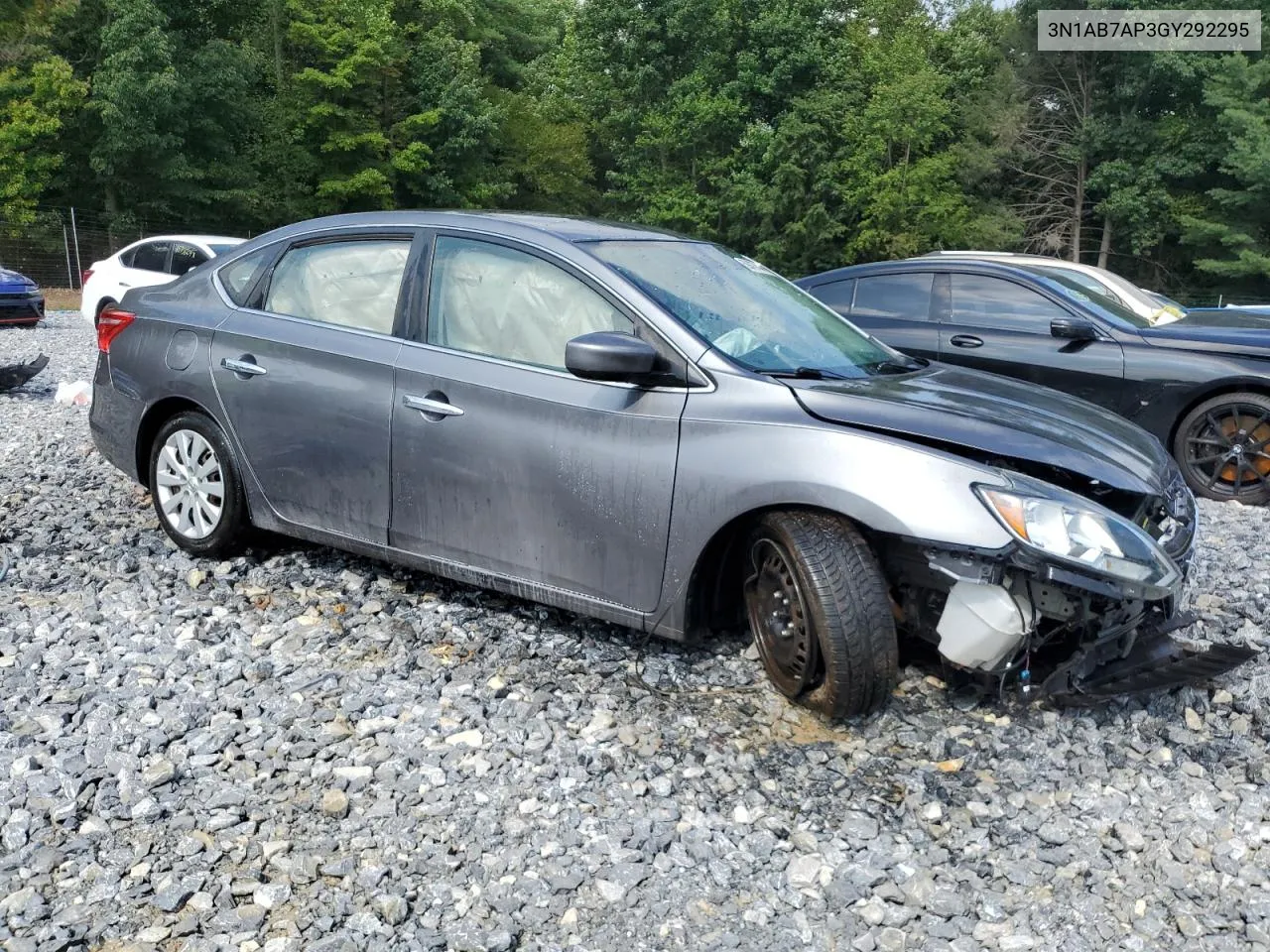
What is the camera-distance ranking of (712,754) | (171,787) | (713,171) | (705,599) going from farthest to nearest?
(713,171), (705,599), (712,754), (171,787)

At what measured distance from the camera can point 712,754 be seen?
11.5 ft

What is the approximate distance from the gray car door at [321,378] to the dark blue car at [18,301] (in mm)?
12566

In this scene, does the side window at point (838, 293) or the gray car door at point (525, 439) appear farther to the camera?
the side window at point (838, 293)

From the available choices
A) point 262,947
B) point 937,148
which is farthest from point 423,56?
point 262,947

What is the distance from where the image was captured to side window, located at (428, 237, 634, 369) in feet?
13.2

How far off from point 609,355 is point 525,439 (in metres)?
0.52

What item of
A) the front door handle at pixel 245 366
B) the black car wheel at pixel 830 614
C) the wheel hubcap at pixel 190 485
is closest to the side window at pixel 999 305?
the black car wheel at pixel 830 614

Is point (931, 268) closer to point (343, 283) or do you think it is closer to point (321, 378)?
point (343, 283)

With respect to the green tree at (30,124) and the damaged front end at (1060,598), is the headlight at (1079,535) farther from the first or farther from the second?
the green tree at (30,124)

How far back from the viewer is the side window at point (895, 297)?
8414mm

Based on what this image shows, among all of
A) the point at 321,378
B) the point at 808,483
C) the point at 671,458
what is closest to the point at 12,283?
the point at 321,378

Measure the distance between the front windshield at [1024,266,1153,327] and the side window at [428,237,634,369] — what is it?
16.4ft

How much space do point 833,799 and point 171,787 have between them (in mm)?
1921

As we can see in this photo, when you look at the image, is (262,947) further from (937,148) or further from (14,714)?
(937,148)
